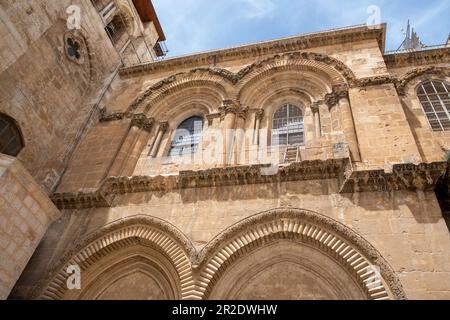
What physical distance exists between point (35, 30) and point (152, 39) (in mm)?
9530

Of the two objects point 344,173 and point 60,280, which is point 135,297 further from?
point 344,173

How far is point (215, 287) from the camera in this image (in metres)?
5.58

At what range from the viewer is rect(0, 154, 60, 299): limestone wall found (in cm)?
534

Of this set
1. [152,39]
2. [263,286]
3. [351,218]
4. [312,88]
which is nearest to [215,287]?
[263,286]

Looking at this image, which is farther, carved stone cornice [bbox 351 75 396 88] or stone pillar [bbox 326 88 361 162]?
carved stone cornice [bbox 351 75 396 88]

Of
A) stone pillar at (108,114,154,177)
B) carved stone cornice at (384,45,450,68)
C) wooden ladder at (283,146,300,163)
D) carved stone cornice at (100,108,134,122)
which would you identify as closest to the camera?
wooden ladder at (283,146,300,163)

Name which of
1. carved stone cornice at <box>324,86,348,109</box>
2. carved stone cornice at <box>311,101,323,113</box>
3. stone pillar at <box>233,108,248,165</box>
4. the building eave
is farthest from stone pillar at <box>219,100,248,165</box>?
the building eave

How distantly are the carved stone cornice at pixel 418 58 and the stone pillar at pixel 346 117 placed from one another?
2.28 m

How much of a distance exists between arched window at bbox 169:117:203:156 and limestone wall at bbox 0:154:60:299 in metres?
3.65

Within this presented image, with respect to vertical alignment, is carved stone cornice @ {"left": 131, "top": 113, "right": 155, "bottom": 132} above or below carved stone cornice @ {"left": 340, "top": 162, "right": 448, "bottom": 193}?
above

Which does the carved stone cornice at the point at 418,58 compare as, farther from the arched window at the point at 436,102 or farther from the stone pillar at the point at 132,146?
the stone pillar at the point at 132,146

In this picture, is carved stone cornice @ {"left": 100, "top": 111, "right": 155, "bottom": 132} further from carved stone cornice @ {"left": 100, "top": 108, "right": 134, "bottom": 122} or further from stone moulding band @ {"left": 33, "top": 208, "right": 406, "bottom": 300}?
stone moulding band @ {"left": 33, "top": 208, "right": 406, "bottom": 300}

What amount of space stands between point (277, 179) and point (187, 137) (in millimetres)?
3567

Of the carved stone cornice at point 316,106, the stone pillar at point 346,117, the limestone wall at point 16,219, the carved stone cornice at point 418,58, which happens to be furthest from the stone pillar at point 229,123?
the carved stone cornice at point 418,58
